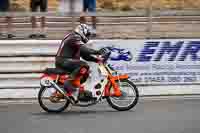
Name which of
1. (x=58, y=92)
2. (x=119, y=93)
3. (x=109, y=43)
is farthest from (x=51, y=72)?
(x=109, y=43)

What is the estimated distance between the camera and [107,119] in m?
10.4

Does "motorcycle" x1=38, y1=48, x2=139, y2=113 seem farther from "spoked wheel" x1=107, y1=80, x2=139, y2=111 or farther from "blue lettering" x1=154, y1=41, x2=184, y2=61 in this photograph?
"blue lettering" x1=154, y1=41, x2=184, y2=61

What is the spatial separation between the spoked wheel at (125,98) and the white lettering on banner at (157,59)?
157cm

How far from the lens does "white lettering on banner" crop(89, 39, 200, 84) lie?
1284 cm

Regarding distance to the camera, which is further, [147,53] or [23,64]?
[147,53]

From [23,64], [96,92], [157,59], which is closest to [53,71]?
[96,92]

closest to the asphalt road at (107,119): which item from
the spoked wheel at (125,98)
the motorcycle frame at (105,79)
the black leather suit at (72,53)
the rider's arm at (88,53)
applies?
the spoked wheel at (125,98)

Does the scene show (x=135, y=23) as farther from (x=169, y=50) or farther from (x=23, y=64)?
(x=23, y=64)

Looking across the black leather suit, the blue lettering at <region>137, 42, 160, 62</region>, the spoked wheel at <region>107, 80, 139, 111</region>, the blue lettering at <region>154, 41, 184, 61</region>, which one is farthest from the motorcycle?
the blue lettering at <region>154, 41, 184, 61</region>

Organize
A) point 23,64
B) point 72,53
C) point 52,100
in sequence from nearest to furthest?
point 52,100 → point 72,53 → point 23,64

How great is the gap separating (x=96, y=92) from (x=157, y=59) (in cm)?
221

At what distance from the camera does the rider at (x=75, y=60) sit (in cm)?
1119

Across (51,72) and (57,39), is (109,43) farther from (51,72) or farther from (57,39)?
(51,72)

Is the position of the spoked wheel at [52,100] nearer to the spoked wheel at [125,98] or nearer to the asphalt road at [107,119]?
the asphalt road at [107,119]
